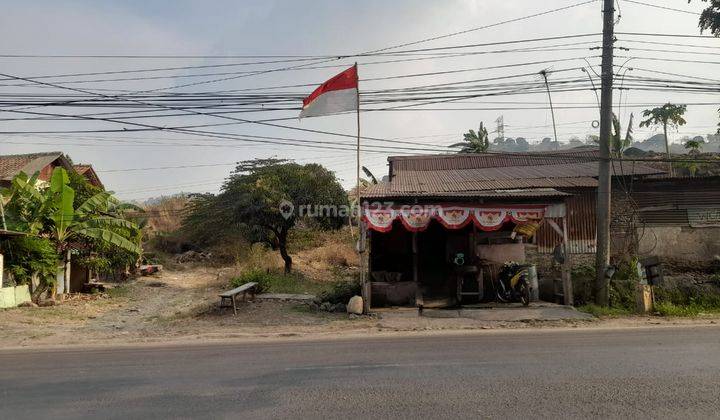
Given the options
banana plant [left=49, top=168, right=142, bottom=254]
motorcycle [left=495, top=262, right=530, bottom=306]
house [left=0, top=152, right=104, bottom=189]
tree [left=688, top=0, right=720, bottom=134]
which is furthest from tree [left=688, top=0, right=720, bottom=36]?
house [left=0, top=152, right=104, bottom=189]

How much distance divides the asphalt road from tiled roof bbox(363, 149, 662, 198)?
248 inches

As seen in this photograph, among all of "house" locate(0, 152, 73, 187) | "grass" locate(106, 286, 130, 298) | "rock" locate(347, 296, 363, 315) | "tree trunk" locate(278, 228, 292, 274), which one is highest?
"house" locate(0, 152, 73, 187)

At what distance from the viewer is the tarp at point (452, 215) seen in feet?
44.5

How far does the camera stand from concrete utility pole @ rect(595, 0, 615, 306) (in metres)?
13.2

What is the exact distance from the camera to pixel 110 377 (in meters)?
6.94

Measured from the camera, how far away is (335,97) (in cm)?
1348

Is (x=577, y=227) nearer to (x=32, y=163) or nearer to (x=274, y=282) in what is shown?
(x=274, y=282)

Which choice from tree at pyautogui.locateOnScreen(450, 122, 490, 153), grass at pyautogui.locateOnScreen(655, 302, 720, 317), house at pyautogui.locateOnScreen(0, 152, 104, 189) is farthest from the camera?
tree at pyautogui.locateOnScreen(450, 122, 490, 153)

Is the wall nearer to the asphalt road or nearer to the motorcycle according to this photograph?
the motorcycle

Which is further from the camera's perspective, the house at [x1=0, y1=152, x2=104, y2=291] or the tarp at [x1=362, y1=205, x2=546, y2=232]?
the house at [x1=0, y1=152, x2=104, y2=291]

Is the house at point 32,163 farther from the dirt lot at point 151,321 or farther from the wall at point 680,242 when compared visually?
the wall at point 680,242

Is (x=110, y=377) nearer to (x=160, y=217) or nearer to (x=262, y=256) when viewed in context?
(x=262, y=256)

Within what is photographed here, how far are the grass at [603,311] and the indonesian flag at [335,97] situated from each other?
8.26 metres

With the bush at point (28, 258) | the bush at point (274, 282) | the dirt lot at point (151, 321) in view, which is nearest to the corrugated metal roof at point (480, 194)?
the dirt lot at point (151, 321)
